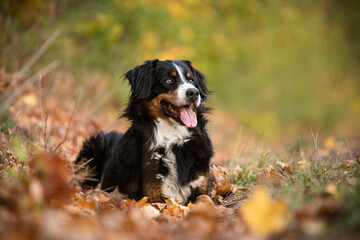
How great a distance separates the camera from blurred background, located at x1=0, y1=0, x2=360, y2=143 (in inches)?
318

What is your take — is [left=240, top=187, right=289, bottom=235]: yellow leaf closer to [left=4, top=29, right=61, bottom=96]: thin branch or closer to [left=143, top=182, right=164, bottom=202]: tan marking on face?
[left=143, top=182, right=164, bottom=202]: tan marking on face

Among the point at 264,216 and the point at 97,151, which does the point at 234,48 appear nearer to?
the point at 97,151

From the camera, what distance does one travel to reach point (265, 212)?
1876 mm

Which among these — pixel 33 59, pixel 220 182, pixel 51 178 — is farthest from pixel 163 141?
pixel 51 178

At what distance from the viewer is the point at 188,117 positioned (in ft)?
12.8

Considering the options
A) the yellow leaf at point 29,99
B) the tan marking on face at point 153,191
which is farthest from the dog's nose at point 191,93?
the yellow leaf at point 29,99

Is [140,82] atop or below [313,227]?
atop

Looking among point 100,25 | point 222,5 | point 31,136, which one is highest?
point 222,5

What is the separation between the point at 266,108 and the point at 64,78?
11267 millimetres

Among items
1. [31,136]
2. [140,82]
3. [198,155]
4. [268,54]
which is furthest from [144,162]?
[268,54]

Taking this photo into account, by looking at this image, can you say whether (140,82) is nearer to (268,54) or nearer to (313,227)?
(313,227)

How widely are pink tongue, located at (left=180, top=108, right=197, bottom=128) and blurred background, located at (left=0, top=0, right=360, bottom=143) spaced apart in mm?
1175

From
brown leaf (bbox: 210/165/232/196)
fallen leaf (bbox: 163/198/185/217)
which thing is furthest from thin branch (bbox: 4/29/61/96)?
brown leaf (bbox: 210/165/232/196)

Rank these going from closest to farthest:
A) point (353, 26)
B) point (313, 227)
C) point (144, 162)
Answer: point (313, 227), point (144, 162), point (353, 26)
